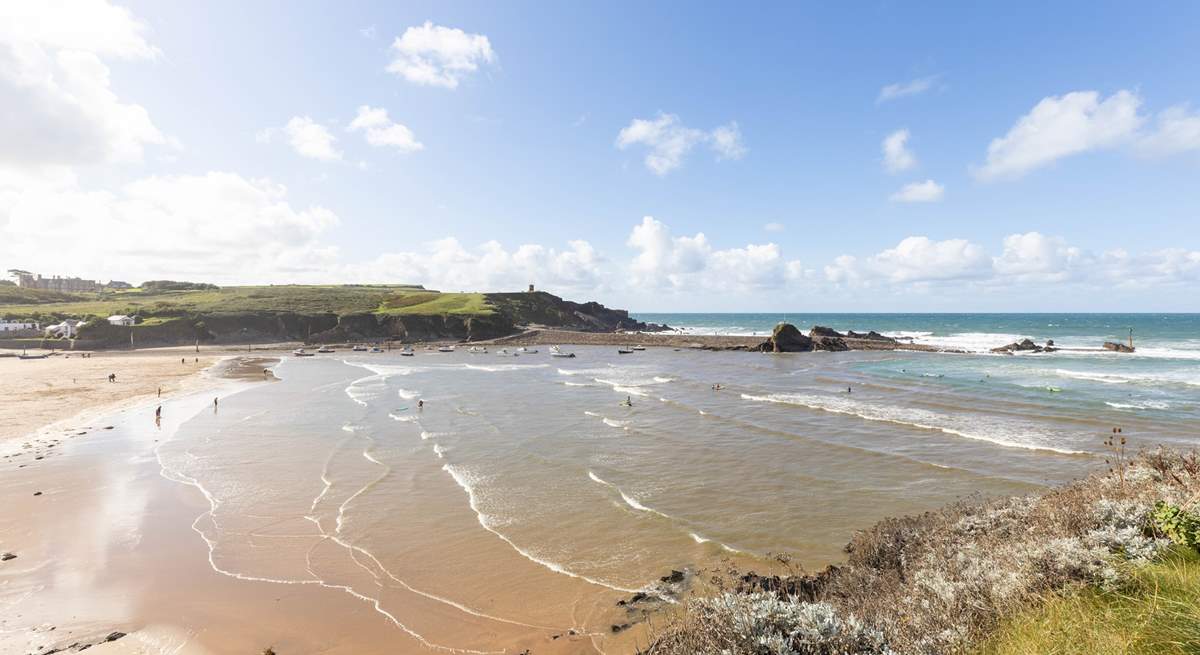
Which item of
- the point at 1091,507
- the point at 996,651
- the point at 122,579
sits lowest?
the point at 122,579

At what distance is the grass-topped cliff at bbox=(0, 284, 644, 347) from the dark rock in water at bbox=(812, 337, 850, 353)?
6260 cm

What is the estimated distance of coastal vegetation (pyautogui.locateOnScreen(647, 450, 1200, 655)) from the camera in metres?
5.24

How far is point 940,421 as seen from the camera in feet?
99.0

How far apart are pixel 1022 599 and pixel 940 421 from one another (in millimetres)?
28103

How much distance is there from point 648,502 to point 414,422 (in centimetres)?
1869

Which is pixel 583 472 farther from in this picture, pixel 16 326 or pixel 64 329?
pixel 16 326

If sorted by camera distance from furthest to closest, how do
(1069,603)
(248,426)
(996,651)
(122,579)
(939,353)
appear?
(939,353) → (248,426) → (122,579) → (1069,603) → (996,651)

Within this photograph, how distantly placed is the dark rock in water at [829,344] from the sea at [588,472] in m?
34.5

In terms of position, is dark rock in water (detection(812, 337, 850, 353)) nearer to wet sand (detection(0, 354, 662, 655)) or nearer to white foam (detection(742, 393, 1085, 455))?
white foam (detection(742, 393, 1085, 455))

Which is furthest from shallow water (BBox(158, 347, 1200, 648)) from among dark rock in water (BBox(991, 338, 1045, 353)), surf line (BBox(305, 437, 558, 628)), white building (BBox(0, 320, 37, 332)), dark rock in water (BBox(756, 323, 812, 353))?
white building (BBox(0, 320, 37, 332))

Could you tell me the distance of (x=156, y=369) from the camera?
60250 mm

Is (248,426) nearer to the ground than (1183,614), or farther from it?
nearer to the ground

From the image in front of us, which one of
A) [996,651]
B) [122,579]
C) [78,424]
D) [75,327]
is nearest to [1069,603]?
[996,651]

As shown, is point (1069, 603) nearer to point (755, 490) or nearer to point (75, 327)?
point (755, 490)
